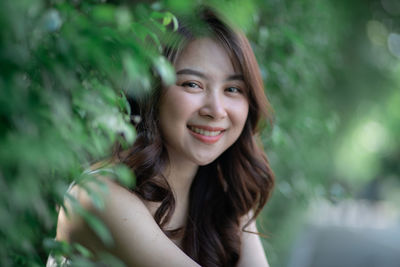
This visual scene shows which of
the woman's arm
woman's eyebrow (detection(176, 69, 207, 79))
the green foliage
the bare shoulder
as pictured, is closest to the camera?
the green foliage

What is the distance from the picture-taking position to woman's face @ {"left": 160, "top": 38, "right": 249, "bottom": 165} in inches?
76.0

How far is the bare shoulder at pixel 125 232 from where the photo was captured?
1724mm

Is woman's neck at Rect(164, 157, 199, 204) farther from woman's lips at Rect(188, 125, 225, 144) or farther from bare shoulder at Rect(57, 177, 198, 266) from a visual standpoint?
bare shoulder at Rect(57, 177, 198, 266)

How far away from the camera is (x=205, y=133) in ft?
6.57

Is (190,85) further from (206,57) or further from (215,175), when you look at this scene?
(215,175)

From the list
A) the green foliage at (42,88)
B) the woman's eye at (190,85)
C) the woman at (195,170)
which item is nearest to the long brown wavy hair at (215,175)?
the woman at (195,170)

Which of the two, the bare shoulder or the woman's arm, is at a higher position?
the woman's arm

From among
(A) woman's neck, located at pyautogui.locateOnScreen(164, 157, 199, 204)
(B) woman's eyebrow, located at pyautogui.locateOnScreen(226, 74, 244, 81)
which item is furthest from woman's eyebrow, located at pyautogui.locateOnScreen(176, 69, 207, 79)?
(A) woman's neck, located at pyautogui.locateOnScreen(164, 157, 199, 204)

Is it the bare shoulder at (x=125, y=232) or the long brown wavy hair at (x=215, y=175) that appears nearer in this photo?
the bare shoulder at (x=125, y=232)

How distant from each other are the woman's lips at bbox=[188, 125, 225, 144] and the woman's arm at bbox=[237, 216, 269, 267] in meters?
0.66

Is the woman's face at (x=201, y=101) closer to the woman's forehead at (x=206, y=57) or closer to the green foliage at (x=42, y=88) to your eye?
the woman's forehead at (x=206, y=57)

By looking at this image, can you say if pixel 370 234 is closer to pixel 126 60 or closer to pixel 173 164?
pixel 173 164

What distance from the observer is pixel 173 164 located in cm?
218

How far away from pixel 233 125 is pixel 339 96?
A: 244 inches
